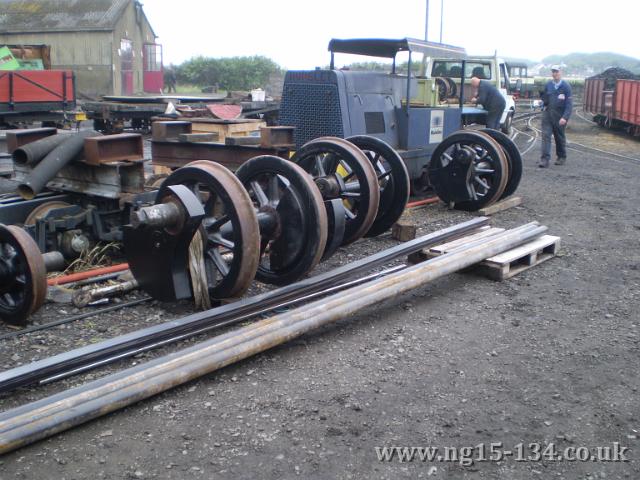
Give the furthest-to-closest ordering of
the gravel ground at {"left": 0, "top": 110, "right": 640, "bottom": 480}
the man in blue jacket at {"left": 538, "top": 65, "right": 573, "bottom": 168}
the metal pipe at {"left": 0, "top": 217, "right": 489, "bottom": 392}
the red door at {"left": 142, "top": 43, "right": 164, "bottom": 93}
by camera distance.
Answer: the red door at {"left": 142, "top": 43, "right": 164, "bottom": 93} < the man in blue jacket at {"left": 538, "top": 65, "right": 573, "bottom": 168} < the metal pipe at {"left": 0, "top": 217, "right": 489, "bottom": 392} < the gravel ground at {"left": 0, "top": 110, "right": 640, "bottom": 480}

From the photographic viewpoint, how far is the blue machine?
8.48 metres

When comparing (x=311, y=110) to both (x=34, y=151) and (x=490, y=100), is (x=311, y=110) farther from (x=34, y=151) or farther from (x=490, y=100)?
(x=490, y=100)

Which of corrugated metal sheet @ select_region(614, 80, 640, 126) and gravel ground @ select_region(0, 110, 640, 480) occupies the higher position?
corrugated metal sheet @ select_region(614, 80, 640, 126)

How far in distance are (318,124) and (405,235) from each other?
7.02 ft

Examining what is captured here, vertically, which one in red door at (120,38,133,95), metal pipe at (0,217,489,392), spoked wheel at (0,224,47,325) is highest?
red door at (120,38,133,95)

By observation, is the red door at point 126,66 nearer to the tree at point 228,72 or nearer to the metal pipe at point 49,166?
the tree at point 228,72

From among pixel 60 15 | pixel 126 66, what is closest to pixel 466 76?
pixel 126 66

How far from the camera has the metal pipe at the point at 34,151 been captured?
6.29 metres

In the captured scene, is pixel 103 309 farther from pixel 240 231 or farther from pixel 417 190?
pixel 417 190

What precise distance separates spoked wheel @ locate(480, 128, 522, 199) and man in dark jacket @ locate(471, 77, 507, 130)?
9.05 ft

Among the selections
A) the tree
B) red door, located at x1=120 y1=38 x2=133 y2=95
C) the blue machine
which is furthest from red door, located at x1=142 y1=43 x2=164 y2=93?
the blue machine

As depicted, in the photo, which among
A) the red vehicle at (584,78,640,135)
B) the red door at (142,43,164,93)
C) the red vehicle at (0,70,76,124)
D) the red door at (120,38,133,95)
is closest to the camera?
the red vehicle at (0,70,76,124)

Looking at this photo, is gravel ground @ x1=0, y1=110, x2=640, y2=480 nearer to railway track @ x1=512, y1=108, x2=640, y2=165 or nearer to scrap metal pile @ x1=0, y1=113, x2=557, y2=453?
scrap metal pile @ x1=0, y1=113, x2=557, y2=453

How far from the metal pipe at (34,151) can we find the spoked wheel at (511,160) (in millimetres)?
5563
